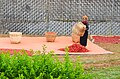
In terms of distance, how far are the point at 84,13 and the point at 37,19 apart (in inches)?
73.5

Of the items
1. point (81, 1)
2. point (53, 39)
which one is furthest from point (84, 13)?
point (53, 39)

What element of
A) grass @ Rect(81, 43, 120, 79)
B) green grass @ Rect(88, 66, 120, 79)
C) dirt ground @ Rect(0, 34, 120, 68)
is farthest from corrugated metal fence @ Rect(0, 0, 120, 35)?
green grass @ Rect(88, 66, 120, 79)

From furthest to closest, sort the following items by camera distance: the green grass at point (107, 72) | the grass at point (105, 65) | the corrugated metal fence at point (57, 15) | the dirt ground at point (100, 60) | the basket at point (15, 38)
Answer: the corrugated metal fence at point (57, 15)
the basket at point (15, 38)
the dirt ground at point (100, 60)
the grass at point (105, 65)
the green grass at point (107, 72)

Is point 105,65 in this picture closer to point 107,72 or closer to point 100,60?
point 100,60

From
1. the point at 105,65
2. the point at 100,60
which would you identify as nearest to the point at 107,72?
the point at 105,65

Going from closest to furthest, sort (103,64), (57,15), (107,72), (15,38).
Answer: (107,72) < (103,64) < (15,38) < (57,15)

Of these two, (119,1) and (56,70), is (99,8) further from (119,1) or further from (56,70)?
(56,70)

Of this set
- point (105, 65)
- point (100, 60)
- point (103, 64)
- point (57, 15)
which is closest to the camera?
point (105, 65)

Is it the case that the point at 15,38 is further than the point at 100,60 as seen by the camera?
Yes

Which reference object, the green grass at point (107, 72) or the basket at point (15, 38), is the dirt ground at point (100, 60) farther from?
the basket at point (15, 38)

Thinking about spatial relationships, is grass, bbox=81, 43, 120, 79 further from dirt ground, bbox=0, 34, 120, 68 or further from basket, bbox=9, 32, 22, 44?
basket, bbox=9, 32, 22, 44

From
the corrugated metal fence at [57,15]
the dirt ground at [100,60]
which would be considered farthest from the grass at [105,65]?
the corrugated metal fence at [57,15]

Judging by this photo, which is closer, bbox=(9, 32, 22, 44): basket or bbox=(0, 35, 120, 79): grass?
bbox=(0, 35, 120, 79): grass

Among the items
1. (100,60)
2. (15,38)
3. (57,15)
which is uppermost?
(57,15)
